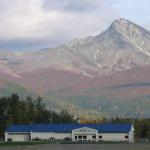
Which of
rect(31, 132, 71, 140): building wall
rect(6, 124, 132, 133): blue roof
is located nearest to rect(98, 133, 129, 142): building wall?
rect(6, 124, 132, 133): blue roof

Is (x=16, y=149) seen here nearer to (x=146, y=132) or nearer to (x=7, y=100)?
(x=7, y=100)

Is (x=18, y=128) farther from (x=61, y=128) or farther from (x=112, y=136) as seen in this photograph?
(x=112, y=136)

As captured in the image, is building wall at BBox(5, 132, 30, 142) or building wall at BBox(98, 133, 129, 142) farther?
building wall at BBox(5, 132, 30, 142)

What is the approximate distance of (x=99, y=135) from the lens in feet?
525

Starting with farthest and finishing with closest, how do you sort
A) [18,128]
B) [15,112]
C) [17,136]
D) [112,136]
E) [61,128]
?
[15,112] → [17,136] → [61,128] → [18,128] → [112,136]

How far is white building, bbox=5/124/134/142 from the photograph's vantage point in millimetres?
158250

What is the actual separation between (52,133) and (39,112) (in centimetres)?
2840

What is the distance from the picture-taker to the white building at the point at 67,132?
6230 inches

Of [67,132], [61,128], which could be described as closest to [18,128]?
[61,128]

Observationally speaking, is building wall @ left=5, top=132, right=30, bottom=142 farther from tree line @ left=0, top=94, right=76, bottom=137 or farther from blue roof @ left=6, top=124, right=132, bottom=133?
tree line @ left=0, top=94, right=76, bottom=137

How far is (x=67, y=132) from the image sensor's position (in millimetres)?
160000

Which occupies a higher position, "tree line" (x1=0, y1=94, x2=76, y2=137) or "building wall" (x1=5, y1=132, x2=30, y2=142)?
"tree line" (x1=0, y1=94, x2=76, y2=137)

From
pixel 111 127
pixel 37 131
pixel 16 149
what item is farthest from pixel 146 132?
pixel 16 149

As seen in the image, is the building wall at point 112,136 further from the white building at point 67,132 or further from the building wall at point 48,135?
the building wall at point 48,135
